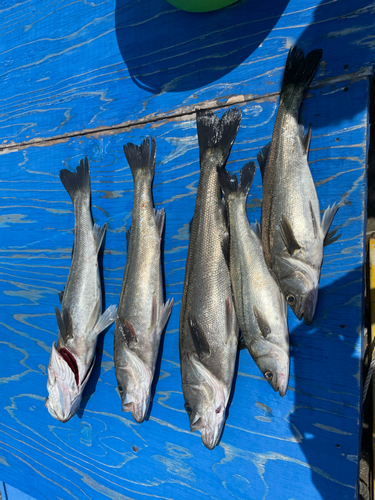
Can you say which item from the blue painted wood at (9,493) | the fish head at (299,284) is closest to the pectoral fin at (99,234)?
the fish head at (299,284)

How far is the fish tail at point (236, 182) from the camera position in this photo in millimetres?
2018

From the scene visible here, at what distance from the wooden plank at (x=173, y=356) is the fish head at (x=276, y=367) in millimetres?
194

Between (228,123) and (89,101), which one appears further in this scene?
(89,101)

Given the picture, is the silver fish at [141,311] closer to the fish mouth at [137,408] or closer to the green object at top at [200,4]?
the fish mouth at [137,408]

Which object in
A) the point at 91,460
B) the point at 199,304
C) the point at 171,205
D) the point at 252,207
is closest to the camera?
the point at 199,304

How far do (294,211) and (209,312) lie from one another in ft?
2.61

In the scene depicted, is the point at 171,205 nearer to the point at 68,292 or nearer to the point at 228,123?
the point at 228,123

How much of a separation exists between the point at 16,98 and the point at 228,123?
7.99 ft

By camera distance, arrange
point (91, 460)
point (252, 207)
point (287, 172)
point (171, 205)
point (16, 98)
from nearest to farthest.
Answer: point (287, 172), point (252, 207), point (171, 205), point (91, 460), point (16, 98)

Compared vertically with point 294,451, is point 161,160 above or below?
above

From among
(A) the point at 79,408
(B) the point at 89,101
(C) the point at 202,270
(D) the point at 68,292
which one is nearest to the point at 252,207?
(C) the point at 202,270

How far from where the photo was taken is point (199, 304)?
206 cm

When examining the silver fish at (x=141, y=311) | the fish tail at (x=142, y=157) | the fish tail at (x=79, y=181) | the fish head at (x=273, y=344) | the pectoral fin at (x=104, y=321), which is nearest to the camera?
the fish head at (x=273, y=344)

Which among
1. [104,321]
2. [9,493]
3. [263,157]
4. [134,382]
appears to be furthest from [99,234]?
[9,493]
